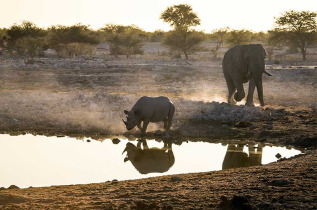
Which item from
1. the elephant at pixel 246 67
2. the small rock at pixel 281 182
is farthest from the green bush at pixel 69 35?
the small rock at pixel 281 182

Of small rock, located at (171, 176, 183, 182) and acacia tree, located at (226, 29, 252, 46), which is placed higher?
acacia tree, located at (226, 29, 252, 46)

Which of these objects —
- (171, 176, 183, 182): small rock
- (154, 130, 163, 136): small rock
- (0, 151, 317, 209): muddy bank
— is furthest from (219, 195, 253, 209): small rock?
(154, 130, 163, 136): small rock

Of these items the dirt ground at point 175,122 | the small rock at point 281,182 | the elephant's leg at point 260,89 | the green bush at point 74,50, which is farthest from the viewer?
the green bush at point 74,50

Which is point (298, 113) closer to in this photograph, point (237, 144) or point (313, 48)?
point (237, 144)

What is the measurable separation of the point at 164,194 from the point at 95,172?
3.69 metres

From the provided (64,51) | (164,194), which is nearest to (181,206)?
(164,194)

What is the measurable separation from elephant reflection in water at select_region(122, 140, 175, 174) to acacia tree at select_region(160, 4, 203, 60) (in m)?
37.4

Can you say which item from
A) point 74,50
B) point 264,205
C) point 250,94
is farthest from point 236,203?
point 74,50

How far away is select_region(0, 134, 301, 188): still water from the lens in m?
11.6

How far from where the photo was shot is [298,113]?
19141mm

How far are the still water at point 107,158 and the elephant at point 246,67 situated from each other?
6335mm

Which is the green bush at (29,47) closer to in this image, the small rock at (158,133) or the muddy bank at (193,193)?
the small rock at (158,133)

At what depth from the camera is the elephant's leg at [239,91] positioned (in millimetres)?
20953

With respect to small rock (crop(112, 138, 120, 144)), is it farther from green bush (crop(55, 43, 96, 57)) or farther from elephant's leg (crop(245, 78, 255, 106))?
green bush (crop(55, 43, 96, 57))
